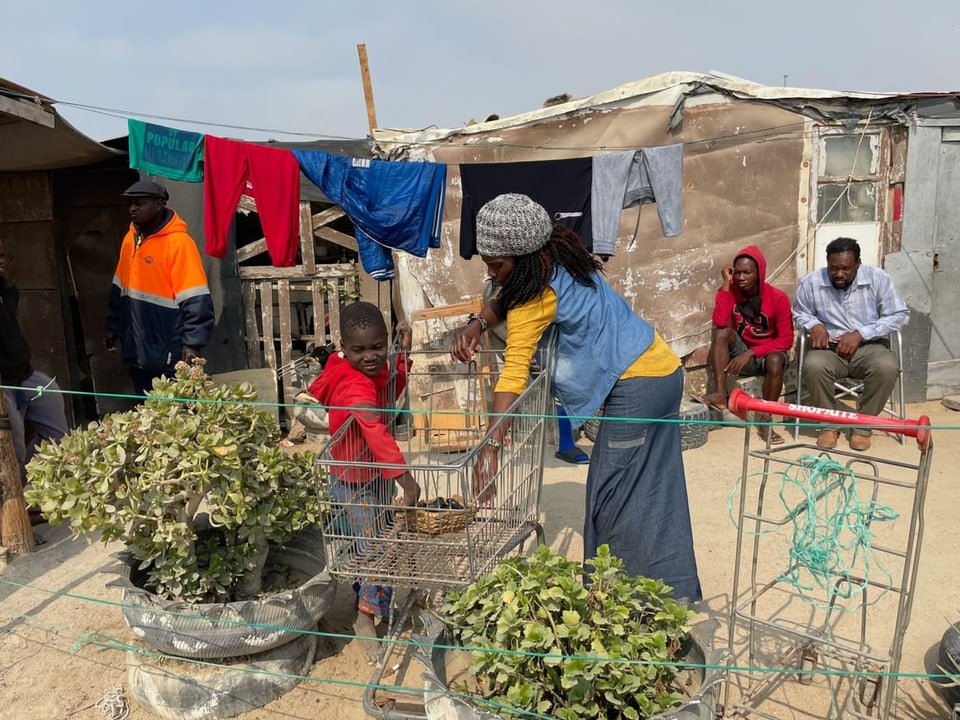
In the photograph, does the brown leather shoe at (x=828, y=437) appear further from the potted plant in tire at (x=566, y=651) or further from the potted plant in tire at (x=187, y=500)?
the potted plant in tire at (x=187, y=500)

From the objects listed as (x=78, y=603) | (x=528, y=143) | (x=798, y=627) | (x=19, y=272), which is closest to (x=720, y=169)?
(x=528, y=143)

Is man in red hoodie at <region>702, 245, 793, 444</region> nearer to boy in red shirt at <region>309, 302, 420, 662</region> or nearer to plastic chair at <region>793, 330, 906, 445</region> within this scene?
plastic chair at <region>793, 330, 906, 445</region>

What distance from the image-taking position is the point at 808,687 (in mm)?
3197

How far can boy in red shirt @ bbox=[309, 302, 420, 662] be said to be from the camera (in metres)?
3.02

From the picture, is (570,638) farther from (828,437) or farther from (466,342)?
(828,437)

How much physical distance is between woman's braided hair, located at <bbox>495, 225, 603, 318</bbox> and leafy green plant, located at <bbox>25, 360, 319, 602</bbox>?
48.1 inches

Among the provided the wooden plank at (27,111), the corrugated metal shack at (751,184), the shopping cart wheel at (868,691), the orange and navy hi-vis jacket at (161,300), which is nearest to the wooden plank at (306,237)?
the corrugated metal shack at (751,184)

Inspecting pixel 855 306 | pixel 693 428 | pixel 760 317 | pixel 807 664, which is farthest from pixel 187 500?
pixel 855 306

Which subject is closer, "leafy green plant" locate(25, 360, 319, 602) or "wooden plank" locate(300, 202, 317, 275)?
"leafy green plant" locate(25, 360, 319, 602)

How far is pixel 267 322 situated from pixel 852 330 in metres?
5.74

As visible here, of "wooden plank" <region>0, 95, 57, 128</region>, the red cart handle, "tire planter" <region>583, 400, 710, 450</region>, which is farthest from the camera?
"tire planter" <region>583, 400, 710, 450</region>

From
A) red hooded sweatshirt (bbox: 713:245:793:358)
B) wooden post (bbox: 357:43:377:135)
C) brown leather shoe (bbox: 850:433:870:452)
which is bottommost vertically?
brown leather shoe (bbox: 850:433:870:452)

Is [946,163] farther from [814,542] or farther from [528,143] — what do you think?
[814,542]

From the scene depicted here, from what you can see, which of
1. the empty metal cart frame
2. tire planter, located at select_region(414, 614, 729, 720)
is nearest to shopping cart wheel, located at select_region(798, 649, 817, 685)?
the empty metal cart frame
